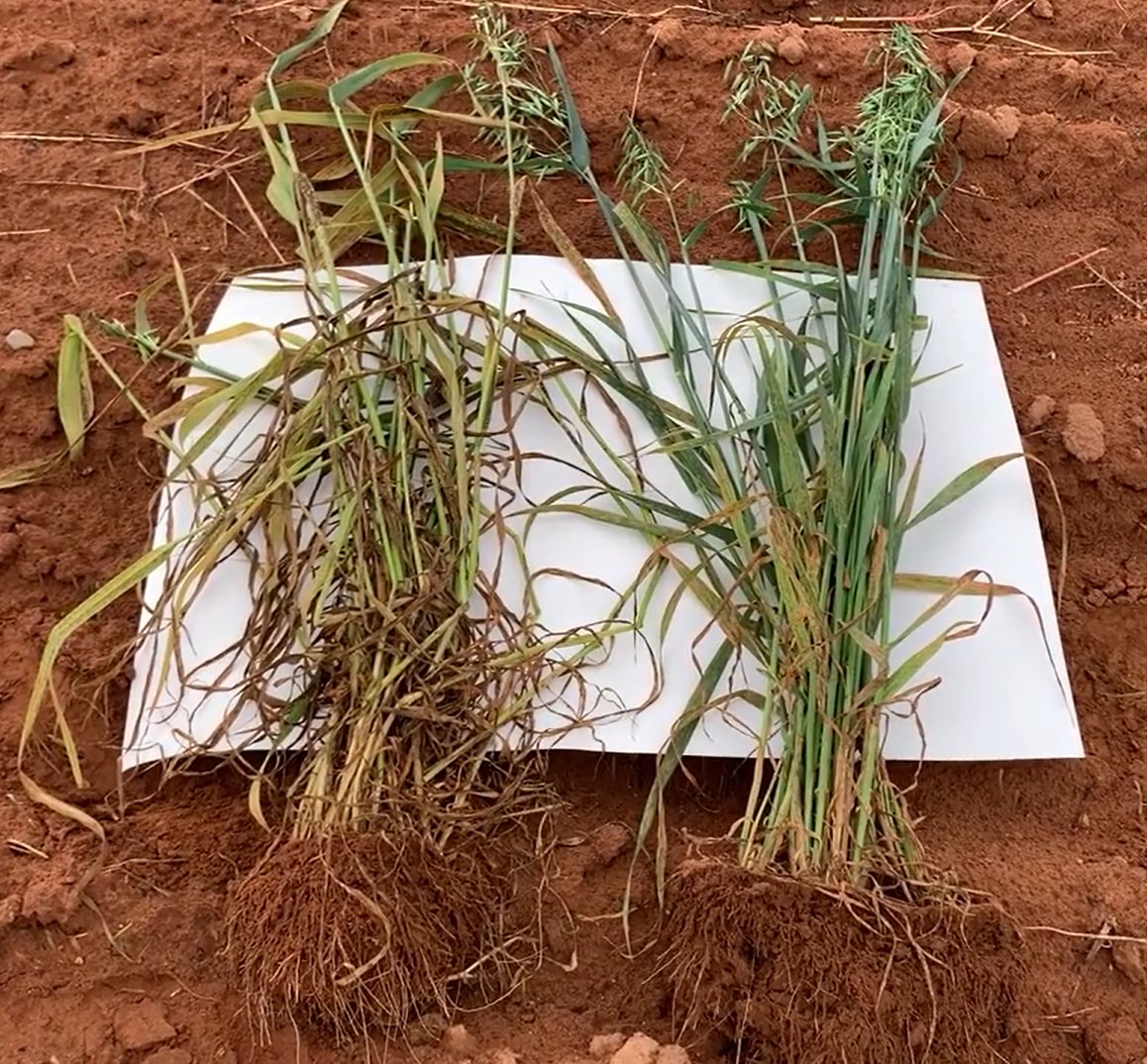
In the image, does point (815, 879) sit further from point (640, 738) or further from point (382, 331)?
point (382, 331)

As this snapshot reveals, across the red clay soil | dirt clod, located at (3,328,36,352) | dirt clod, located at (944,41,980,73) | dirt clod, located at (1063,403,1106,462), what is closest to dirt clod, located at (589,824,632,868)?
the red clay soil

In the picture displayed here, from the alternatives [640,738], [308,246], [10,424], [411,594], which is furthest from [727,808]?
[10,424]

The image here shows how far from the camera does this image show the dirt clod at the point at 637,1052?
1.00 metres

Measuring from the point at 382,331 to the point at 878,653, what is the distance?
22.3 inches

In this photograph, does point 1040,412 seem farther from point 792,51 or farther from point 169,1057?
point 169,1057

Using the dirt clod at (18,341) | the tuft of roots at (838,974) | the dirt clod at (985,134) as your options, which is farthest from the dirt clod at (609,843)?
the dirt clod at (985,134)

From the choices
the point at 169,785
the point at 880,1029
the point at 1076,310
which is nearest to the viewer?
the point at 880,1029

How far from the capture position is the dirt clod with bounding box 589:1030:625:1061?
1021 mm

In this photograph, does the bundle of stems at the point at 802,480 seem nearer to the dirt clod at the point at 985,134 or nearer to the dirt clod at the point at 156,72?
the dirt clod at the point at 985,134

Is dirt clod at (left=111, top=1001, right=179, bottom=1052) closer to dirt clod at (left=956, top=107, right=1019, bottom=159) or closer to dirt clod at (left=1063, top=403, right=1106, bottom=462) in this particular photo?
dirt clod at (left=1063, top=403, right=1106, bottom=462)

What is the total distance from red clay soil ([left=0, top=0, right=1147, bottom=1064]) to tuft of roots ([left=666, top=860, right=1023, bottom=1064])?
0.06 metres

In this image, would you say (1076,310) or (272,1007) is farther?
(1076,310)

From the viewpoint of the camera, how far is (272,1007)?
1021 mm

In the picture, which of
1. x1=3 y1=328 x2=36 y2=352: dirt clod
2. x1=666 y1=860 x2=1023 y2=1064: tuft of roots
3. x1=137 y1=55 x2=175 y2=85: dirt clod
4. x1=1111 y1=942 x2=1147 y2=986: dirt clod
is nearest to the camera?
x1=666 y1=860 x2=1023 y2=1064: tuft of roots
